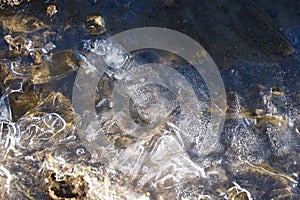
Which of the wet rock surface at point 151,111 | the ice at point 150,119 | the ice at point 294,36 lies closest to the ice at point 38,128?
the wet rock surface at point 151,111

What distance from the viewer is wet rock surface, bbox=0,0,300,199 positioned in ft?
13.3

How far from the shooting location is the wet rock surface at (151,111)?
13.3 feet

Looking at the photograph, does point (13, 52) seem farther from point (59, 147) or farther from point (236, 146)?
point (236, 146)

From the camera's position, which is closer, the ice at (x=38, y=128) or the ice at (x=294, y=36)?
the ice at (x=38, y=128)

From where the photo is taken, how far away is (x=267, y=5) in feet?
14.1

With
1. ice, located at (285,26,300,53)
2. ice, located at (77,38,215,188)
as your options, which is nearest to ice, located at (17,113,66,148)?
ice, located at (77,38,215,188)

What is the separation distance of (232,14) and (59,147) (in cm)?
223

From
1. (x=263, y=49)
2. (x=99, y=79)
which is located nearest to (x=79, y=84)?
(x=99, y=79)

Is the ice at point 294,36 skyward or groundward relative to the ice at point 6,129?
skyward

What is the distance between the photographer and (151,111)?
4.21 metres

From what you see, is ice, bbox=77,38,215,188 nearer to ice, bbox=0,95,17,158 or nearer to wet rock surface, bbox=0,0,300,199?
wet rock surface, bbox=0,0,300,199

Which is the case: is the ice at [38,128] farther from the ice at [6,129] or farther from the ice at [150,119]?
the ice at [150,119]

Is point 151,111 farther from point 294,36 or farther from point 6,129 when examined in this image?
point 294,36

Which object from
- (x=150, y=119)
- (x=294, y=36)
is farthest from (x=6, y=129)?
(x=294, y=36)
